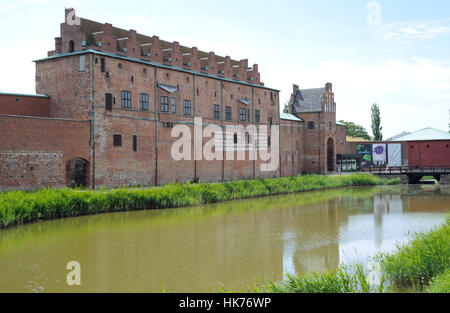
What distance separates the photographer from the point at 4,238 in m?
14.3

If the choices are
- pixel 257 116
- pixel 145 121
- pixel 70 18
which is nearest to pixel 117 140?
pixel 145 121

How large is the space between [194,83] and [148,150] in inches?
251

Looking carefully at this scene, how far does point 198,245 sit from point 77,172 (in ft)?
38.6

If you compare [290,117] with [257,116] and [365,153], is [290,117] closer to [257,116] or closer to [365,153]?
[257,116]

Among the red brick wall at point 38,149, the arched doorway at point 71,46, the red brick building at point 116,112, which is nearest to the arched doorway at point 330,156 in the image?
the red brick building at point 116,112

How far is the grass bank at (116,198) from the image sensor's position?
16281mm

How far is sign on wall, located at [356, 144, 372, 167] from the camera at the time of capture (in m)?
48.6

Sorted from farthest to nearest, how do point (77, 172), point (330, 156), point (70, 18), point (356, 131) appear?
point (356, 131) < point (330, 156) < point (70, 18) < point (77, 172)

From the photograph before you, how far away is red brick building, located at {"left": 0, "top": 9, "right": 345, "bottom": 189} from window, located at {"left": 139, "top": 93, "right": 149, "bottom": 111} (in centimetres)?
6

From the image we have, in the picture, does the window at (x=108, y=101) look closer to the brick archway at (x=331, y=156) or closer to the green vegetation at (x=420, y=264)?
the green vegetation at (x=420, y=264)

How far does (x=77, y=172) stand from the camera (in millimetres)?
23281

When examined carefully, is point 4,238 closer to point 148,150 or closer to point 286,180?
point 148,150

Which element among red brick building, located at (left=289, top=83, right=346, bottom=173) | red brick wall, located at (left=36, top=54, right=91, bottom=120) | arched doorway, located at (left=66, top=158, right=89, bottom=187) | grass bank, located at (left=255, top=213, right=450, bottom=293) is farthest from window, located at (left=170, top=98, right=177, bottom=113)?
grass bank, located at (left=255, top=213, right=450, bottom=293)

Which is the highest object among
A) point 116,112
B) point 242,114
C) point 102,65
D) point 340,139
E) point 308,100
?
point 308,100
